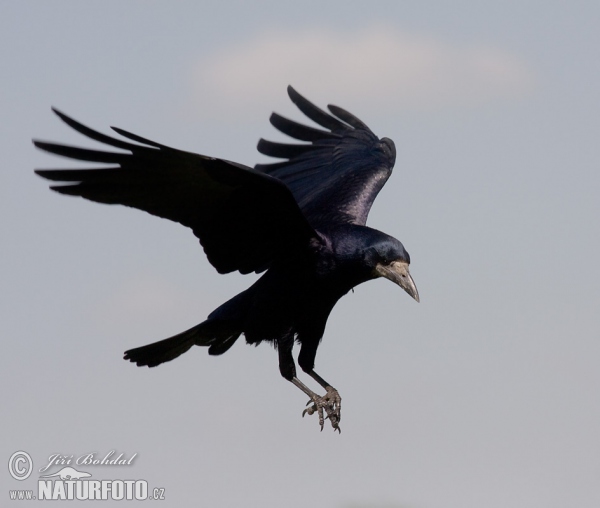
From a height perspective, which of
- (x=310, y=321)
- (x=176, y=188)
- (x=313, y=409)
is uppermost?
(x=176, y=188)

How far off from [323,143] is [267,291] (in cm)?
326

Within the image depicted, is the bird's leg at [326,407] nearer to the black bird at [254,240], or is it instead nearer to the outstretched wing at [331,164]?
the black bird at [254,240]

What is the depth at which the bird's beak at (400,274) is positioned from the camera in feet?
29.2

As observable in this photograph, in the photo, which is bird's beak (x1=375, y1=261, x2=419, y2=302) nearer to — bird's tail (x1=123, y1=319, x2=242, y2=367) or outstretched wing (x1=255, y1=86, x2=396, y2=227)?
outstretched wing (x1=255, y1=86, x2=396, y2=227)

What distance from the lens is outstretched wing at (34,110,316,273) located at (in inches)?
332

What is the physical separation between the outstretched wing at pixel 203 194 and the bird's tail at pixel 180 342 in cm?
76

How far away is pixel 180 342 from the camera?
9922 millimetres

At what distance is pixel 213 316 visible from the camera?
979 centimetres

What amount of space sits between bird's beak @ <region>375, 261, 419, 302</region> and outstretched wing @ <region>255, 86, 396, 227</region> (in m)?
1.30

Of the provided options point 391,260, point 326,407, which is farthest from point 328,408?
point 391,260

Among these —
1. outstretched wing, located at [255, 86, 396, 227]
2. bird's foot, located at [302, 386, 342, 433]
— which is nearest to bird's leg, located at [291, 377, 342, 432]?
bird's foot, located at [302, 386, 342, 433]

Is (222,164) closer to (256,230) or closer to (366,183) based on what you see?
(256,230)

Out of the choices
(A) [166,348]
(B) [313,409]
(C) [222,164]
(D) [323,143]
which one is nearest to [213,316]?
(A) [166,348]

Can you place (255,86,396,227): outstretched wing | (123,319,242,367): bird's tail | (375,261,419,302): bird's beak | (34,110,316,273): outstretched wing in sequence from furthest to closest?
(255,86,396,227): outstretched wing → (123,319,242,367): bird's tail → (375,261,419,302): bird's beak → (34,110,316,273): outstretched wing
